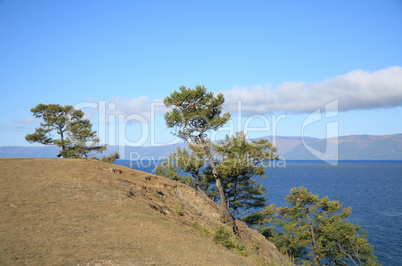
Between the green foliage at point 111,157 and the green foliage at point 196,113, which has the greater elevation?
the green foliage at point 196,113

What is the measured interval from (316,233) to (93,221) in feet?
124

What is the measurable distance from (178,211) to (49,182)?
951 cm

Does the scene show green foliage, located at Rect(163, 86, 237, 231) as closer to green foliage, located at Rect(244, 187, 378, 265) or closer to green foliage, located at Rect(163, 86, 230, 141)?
green foliage, located at Rect(163, 86, 230, 141)

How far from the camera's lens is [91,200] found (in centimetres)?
1756

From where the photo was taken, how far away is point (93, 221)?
1449 cm

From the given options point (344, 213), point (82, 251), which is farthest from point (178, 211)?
point (344, 213)

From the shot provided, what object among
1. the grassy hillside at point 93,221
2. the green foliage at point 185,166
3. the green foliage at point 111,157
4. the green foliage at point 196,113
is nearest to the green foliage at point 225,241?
the grassy hillside at point 93,221

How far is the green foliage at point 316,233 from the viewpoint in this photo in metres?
37.6

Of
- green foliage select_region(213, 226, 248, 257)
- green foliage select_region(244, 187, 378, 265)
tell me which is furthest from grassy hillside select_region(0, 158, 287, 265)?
green foliage select_region(244, 187, 378, 265)

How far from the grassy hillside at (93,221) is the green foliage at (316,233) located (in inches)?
674

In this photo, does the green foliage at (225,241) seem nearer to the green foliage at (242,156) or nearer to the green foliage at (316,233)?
the green foliage at (242,156)

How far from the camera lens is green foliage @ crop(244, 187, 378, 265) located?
1481 inches

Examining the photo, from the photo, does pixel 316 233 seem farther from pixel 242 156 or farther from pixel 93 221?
pixel 93 221

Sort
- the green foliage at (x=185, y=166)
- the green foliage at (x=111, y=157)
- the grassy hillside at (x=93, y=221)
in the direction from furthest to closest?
the green foliage at (x=111, y=157), the green foliage at (x=185, y=166), the grassy hillside at (x=93, y=221)
